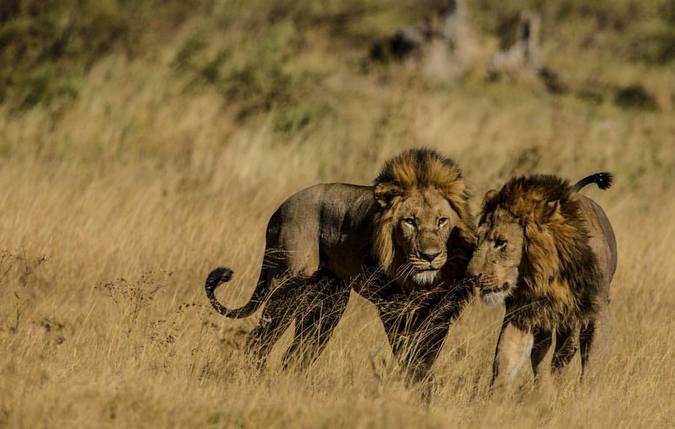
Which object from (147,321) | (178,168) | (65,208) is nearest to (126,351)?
(147,321)

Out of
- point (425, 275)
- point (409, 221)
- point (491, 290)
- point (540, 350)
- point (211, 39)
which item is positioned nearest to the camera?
point (491, 290)

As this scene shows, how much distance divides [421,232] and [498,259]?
390mm

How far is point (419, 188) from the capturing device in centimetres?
616

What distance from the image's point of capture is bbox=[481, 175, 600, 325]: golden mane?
5.87 meters

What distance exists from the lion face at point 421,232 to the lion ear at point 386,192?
4 centimetres

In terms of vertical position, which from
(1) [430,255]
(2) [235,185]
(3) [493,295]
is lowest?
(3) [493,295]

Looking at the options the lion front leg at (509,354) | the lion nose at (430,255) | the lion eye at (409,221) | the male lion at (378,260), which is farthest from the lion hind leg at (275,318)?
the lion front leg at (509,354)

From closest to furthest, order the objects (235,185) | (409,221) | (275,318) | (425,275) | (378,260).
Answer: (425,275)
(409,221)
(378,260)
(275,318)
(235,185)

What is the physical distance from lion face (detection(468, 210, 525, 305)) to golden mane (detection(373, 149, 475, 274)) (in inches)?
9.8

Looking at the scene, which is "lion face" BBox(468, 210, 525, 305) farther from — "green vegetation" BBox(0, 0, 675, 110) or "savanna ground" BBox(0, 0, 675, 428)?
"green vegetation" BBox(0, 0, 675, 110)

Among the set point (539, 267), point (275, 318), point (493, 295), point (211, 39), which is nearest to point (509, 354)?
point (493, 295)

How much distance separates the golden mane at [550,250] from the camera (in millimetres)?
5867

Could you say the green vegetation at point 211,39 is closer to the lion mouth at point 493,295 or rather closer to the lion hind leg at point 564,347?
the lion hind leg at point 564,347

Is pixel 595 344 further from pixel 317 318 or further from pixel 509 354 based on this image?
pixel 317 318
